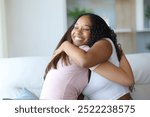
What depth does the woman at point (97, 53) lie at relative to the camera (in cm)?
69

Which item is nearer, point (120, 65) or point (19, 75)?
point (120, 65)

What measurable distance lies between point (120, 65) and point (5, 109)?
12.2 inches

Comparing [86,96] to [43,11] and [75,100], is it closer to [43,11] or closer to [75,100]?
[75,100]

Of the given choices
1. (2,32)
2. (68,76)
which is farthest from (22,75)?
(2,32)

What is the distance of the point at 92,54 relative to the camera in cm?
68

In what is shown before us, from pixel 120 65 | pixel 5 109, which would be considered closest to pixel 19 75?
pixel 5 109

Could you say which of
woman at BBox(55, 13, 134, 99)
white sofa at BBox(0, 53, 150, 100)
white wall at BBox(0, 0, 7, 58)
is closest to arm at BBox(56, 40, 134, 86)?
woman at BBox(55, 13, 134, 99)

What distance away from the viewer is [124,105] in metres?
0.70

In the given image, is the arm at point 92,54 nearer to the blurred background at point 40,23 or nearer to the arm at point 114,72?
the arm at point 114,72

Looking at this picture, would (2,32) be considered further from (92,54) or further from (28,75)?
(92,54)

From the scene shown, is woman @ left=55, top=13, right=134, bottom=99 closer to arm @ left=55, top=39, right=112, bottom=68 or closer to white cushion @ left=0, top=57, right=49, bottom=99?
arm @ left=55, top=39, right=112, bottom=68

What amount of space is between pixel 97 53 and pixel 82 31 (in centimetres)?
7

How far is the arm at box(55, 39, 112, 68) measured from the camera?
68 centimetres

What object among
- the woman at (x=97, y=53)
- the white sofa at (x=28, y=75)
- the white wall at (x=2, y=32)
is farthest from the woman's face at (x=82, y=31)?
the white wall at (x=2, y=32)
